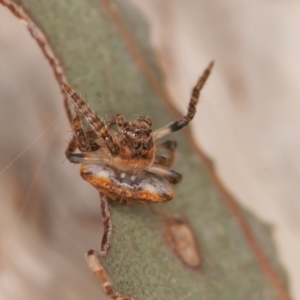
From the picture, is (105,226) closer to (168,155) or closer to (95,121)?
(95,121)

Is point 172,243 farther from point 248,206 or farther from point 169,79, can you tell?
point 169,79

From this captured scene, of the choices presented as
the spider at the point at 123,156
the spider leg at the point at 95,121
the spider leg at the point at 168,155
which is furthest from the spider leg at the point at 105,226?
the spider leg at the point at 168,155

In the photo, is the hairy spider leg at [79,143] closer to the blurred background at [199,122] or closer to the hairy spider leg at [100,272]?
the blurred background at [199,122]

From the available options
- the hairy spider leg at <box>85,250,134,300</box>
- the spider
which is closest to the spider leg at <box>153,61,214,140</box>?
the spider

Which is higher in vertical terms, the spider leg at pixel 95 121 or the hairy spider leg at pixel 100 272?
the spider leg at pixel 95 121

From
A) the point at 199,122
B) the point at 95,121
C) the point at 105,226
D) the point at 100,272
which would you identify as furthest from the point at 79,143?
the point at 199,122

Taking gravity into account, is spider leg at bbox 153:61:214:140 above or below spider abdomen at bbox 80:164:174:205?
above

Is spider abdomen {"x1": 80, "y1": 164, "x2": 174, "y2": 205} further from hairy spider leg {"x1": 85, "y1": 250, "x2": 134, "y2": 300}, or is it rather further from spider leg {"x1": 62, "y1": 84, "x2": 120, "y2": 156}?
hairy spider leg {"x1": 85, "y1": 250, "x2": 134, "y2": 300}
